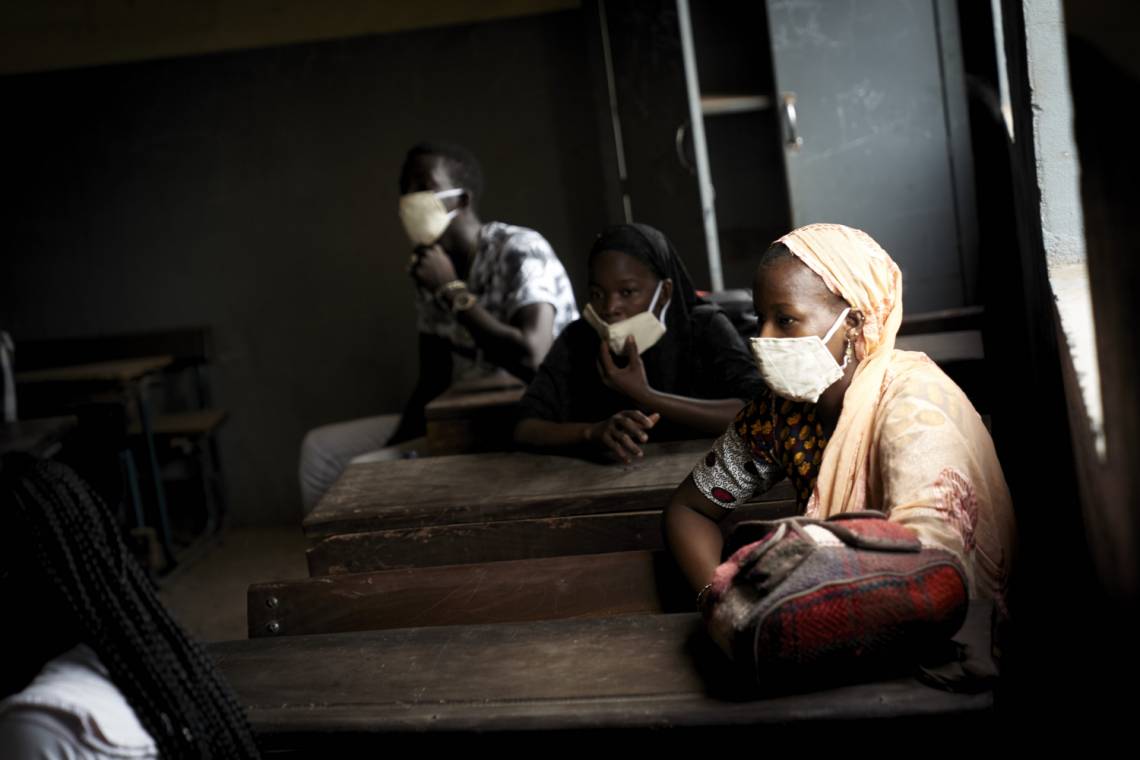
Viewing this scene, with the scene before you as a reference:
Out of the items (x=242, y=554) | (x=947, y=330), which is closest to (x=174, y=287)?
(x=242, y=554)

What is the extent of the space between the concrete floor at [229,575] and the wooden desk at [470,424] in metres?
1.47

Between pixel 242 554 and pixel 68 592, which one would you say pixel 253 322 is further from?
pixel 68 592

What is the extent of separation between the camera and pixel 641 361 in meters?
2.94

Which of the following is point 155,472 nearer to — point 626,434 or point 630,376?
point 630,376

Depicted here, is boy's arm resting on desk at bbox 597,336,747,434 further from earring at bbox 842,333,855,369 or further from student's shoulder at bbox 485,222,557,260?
student's shoulder at bbox 485,222,557,260

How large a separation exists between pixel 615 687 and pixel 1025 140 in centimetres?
123

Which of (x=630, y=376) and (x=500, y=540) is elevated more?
(x=630, y=376)

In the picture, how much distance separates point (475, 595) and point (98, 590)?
85 cm

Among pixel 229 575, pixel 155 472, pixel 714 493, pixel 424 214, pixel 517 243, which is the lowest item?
pixel 229 575

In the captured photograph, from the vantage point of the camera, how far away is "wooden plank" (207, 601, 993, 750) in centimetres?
134

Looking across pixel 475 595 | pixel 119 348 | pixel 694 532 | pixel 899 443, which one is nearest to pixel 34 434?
pixel 475 595

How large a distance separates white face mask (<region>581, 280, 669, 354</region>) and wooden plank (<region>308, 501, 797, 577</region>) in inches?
23.8

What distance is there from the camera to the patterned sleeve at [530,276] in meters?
3.78

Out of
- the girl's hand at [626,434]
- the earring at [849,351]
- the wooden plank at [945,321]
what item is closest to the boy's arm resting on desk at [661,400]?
the girl's hand at [626,434]
